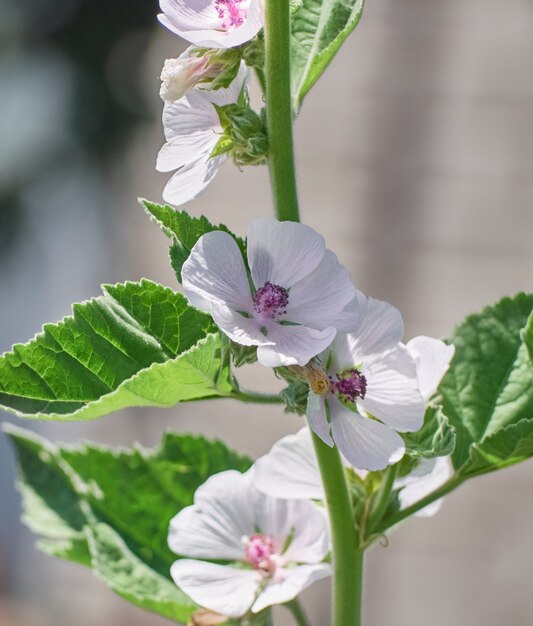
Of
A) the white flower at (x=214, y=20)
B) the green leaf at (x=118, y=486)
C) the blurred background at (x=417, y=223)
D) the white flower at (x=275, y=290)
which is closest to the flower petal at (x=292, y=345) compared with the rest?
the white flower at (x=275, y=290)

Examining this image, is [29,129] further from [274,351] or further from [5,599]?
[274,351]

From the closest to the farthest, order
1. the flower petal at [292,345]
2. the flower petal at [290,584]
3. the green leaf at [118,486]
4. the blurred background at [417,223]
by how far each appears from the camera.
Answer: the flower petal at [292,345], the flower petal at [290,584], the green leaf at [118,486], the blurred background at [417,223]

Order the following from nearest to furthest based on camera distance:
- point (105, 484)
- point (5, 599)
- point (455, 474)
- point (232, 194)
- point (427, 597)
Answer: point (455, 474), point (105, 484), point (427, 597), point (232, 194), point (5, 599)

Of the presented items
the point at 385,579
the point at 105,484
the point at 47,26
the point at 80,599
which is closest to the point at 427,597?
the point at 385,579

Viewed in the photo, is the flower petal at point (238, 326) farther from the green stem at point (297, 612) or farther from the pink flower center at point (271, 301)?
the green stem at point (297, 612)

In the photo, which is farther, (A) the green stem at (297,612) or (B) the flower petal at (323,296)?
(A) the green stem at (297,612)

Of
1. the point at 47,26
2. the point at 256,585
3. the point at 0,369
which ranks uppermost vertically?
the point at 47,26

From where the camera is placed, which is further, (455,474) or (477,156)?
(477,156)

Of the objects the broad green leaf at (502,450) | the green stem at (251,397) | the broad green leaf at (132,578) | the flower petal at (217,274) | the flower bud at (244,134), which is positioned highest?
the flower bud at (244,134)
